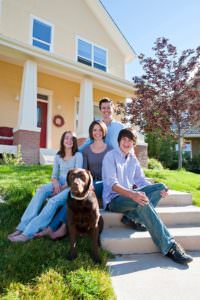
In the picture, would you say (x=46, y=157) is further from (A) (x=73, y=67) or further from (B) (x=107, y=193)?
(B) (x=107, y=193)

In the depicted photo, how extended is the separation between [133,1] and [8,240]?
34.8 ft

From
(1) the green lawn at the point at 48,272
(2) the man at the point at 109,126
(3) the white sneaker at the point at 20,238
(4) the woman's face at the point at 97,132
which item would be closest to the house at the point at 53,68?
(2) the man at the point at 109,126

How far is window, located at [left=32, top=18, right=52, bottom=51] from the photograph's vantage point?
9672 millimetres

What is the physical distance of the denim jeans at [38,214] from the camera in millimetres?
2695

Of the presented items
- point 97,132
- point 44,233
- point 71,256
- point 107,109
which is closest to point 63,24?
point 107,109

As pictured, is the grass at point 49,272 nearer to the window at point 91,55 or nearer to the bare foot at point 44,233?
the bare foot at point 44,233

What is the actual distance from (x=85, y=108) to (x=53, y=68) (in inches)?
66.9

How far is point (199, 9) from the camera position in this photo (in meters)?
8.00

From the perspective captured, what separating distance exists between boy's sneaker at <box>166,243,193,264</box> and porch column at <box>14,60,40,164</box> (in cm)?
553

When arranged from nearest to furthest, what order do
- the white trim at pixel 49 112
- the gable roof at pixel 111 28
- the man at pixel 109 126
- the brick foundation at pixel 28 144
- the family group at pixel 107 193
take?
the family group at pixel 107 193 < the man at pixel 109 126 < the brick foundation at pixel 28 144 < the white trim at pixel 49 112 < the gable roof at pixel 111 28

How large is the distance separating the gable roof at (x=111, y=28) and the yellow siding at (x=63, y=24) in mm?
189

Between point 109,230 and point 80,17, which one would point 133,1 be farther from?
point 109,230

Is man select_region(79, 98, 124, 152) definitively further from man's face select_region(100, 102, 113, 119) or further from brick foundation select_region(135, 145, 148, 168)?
brick foundation select_region(135, 145, 148, 168)

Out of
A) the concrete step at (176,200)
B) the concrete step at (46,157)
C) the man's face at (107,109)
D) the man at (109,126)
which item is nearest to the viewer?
the man at (109,126)
